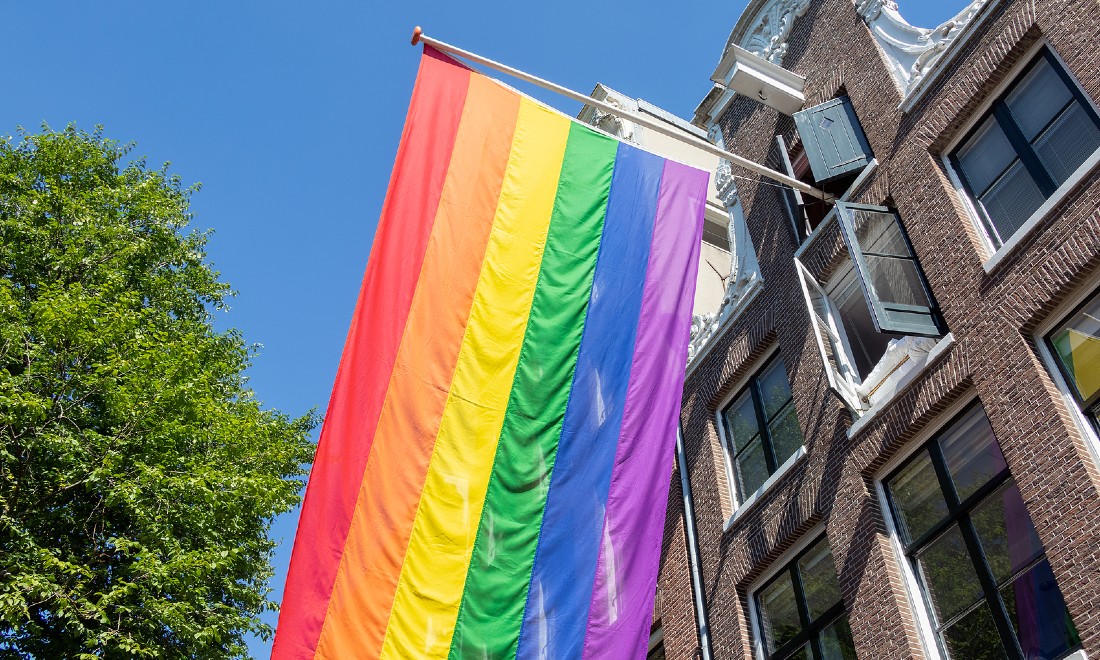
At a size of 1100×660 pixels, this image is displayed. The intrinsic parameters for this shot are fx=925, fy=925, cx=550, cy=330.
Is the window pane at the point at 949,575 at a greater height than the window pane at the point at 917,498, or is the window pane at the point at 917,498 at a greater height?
the window pane at the point at 917,498

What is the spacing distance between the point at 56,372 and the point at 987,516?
13110 mm

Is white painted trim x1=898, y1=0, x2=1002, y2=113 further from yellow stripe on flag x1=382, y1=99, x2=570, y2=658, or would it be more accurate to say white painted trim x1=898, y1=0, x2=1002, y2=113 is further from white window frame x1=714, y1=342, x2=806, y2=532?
yellow stripe on flag x1=382, y1=99, x2=570, y2=658

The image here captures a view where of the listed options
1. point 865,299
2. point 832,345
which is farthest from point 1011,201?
point 832,345

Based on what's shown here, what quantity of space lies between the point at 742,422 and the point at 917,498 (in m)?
4.87

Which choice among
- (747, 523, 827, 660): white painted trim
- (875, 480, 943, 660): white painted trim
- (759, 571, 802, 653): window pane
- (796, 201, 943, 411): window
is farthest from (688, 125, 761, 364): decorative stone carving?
(875, 480, 943, 660): white painted trim

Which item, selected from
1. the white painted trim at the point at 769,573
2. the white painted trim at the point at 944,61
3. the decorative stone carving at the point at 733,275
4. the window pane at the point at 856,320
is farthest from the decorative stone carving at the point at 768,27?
the white painted trim at the point at 769,573

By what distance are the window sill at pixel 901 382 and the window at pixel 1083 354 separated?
1.44m

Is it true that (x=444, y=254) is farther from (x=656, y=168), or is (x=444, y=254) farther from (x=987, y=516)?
(x=987, y=516)

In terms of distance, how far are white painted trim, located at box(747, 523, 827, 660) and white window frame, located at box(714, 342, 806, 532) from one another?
1.04 meters

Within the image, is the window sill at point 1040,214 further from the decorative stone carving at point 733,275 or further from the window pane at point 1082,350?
the decorative stone carving at point 733,275

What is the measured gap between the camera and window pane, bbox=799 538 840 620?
1272 centimetres

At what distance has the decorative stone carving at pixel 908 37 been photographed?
13.4 metres

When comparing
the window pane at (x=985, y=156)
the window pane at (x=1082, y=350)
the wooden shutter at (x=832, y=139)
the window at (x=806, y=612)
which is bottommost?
the window at (x=806, y=612)

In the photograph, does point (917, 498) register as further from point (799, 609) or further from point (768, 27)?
point (768, 27)
